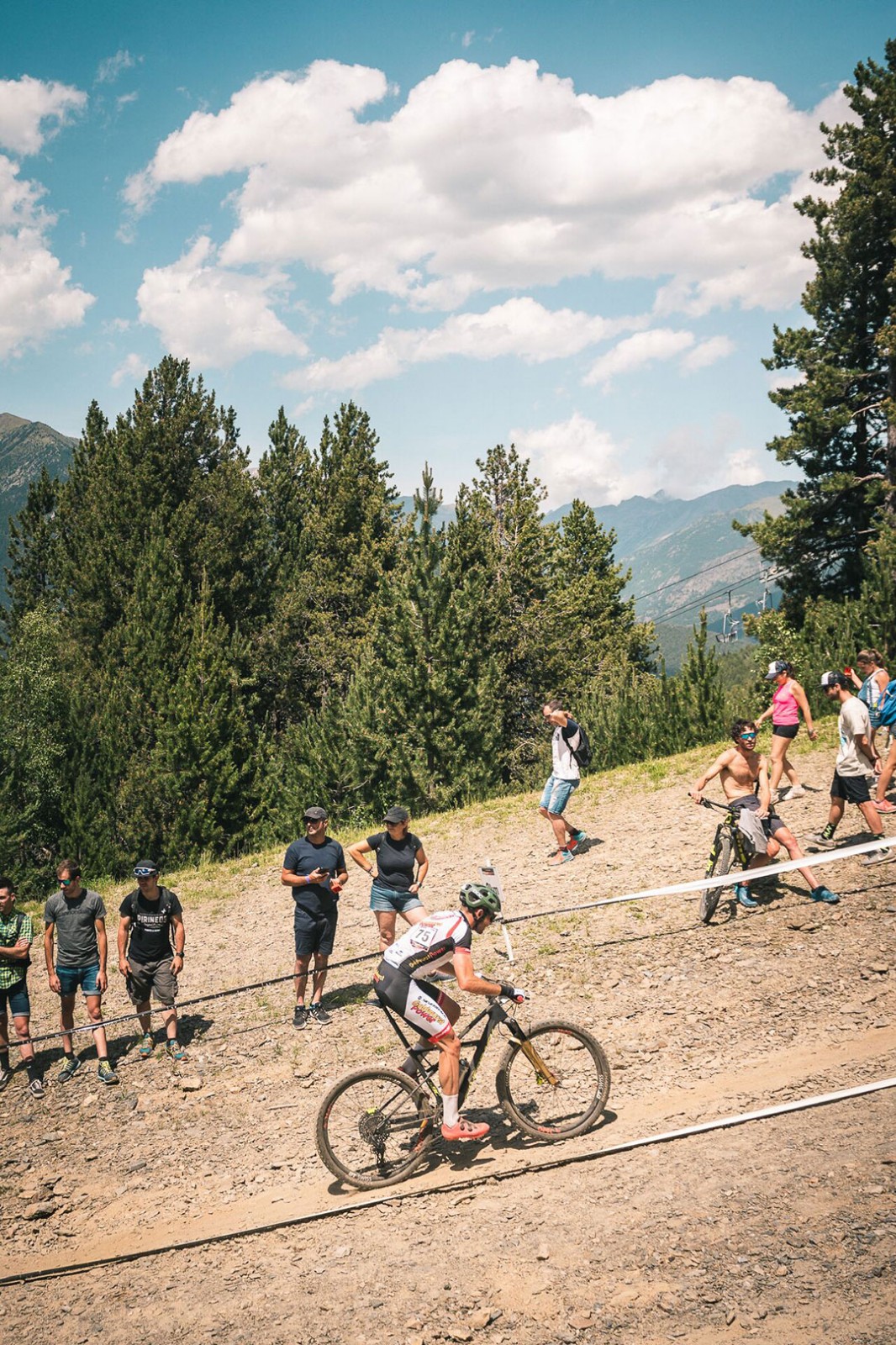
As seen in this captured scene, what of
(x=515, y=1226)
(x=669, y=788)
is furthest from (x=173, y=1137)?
(x=669, y=788)

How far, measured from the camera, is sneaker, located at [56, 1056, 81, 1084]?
9555 mm

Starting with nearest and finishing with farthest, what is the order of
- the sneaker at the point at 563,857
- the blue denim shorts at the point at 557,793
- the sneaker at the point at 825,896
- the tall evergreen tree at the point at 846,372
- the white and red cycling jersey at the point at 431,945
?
the white and red cycling jersey at the point at 431,945 → the sneaker at the point at 825,896 → the blue denim shorts at the point at 557,793 → the sneaker at the point at 563,857 → the tall evergreen tree at the point at 846,372

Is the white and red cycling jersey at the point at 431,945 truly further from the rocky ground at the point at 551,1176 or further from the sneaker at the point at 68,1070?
the sneaker at the point at 68,1070

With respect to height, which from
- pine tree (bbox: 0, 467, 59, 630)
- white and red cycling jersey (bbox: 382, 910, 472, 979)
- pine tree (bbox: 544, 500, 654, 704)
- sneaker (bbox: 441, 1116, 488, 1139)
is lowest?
sneaker (bbox: 441, 1116, 488, 1139)

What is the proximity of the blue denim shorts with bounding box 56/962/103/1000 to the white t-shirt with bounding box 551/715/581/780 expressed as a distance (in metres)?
6.75

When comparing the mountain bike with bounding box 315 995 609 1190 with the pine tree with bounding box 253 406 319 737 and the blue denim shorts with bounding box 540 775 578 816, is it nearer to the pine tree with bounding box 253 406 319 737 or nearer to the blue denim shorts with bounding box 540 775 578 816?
the blue denim shorts with bounding box 540 775 578 816

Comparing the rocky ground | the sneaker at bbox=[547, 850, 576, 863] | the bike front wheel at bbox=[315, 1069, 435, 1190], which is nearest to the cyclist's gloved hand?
the bike front wheel at bbox=[315, 1069, 435, 1190]

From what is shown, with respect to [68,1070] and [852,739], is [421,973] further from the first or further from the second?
[852,739]

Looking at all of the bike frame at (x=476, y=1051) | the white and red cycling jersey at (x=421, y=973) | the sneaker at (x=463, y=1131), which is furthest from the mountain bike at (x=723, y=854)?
the white and red cycling jersey at (x=421, y=973)

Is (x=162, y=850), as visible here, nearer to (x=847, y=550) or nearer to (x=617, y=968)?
(x=617, y=968)

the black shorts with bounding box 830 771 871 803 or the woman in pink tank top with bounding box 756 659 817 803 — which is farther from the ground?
the woman in pink tank top with bounding box 756 659 817 803

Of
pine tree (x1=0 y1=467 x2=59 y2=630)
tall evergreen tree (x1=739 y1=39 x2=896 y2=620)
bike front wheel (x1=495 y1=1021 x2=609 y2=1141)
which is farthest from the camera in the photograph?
pine tree (x1=0 y1=467 x2=59 y2=630)

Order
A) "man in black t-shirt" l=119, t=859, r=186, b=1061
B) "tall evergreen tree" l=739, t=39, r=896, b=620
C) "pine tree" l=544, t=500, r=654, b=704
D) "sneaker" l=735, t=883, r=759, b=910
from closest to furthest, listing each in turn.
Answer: "man in black t-shirt" l=119, t=859, r=186, b=1061, "sneaker" l=735, t=883, r=759, b=910, "tall evergreen tree" l=739, t=39, r=896, b=620, "pine tree" l=544, t=500, r=654, b=704

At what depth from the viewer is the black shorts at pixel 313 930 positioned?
9.64 meters
